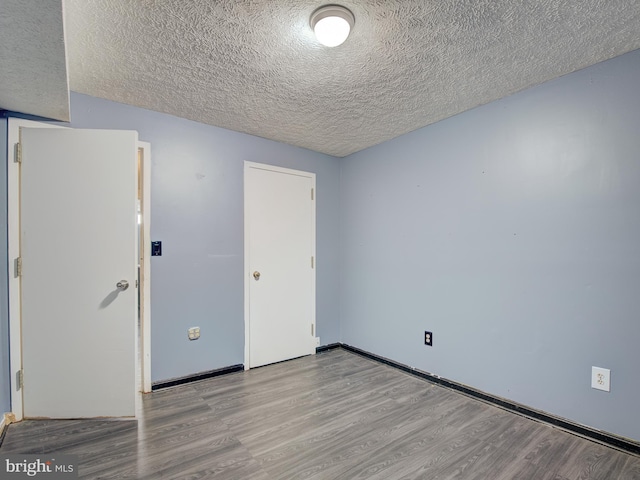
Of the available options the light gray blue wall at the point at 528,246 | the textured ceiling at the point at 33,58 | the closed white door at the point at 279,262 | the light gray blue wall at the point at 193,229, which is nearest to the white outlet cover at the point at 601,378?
the light gray blue wall at the point at 528,246

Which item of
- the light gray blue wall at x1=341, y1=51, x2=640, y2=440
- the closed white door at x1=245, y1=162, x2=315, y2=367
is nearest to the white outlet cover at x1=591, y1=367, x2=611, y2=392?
the light gray blue wall at x1=341, y1=51, x2=640, y2=440

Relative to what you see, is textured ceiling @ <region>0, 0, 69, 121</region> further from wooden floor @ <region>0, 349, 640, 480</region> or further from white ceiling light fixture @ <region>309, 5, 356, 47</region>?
wooden floor @ <region>0, 349, 640, 480</region>

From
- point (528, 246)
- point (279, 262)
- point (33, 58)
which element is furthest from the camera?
point (279, 262)

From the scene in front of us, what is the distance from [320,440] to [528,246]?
1.92 m

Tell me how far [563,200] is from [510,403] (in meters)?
1.48

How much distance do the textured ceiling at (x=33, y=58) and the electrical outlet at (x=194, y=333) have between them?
72.8 inches

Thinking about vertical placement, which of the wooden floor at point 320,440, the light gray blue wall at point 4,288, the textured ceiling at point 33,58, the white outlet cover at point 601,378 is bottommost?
the wooden floor at point 320,440

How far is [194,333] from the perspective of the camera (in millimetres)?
2682

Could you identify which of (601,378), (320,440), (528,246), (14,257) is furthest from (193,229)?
(601,378)

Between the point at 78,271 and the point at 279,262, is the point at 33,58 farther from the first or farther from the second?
the point at 279,262

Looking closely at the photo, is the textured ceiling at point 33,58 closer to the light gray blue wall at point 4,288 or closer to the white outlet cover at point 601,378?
the light gray blue wall at point 4,288

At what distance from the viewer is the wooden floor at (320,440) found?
1.61 m

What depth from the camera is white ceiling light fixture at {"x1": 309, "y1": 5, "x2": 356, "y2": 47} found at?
143cm

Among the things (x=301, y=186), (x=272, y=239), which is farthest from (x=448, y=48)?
(x=272, y=239)
